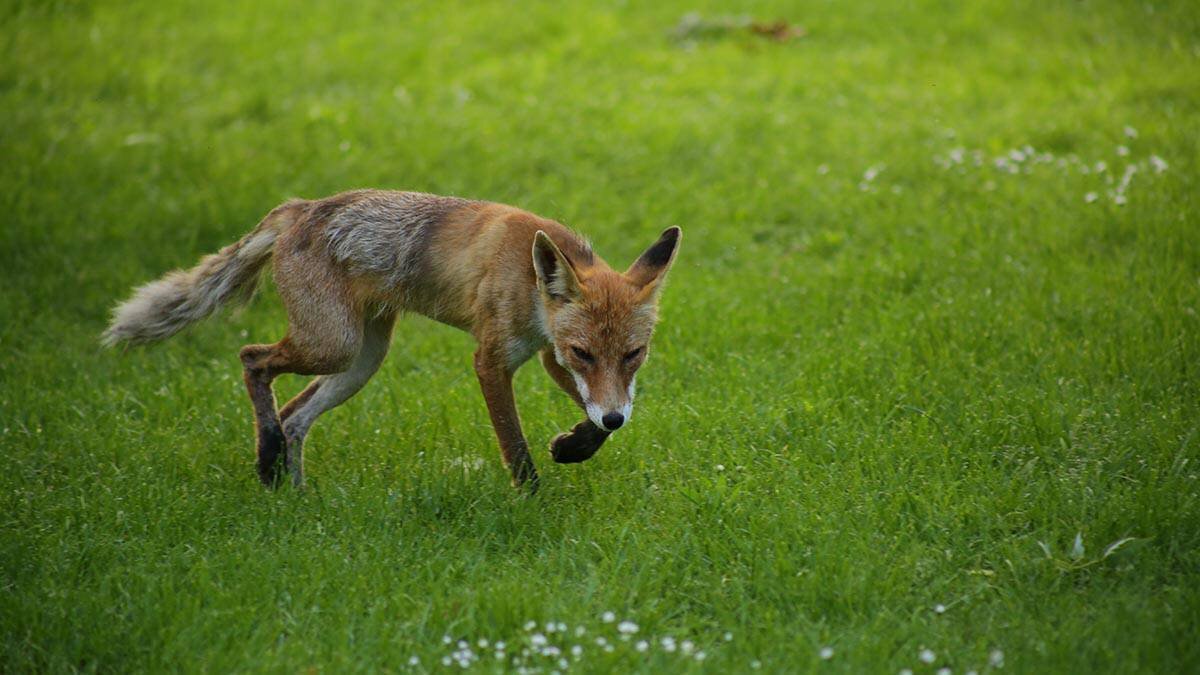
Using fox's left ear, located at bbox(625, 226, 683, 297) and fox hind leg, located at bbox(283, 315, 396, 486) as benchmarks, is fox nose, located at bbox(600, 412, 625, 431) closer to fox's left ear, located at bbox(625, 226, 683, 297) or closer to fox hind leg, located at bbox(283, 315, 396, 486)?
fox's left ear, located at bbox(625, 226, 683, 297)

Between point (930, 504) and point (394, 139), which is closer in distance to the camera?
point (930, 504)

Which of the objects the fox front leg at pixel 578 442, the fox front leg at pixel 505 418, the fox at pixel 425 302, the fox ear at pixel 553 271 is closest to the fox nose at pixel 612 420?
the fox at pixel 425 302

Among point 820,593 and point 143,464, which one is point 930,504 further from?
point 143,464

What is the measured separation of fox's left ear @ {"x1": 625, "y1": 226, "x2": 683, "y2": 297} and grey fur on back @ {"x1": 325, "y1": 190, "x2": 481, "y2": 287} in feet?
4.55

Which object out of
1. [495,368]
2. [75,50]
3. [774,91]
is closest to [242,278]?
[495,368]

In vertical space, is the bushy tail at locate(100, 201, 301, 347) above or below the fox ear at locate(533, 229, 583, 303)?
below

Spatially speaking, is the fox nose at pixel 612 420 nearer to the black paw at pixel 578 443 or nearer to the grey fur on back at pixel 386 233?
the black paw at pixel 578 443

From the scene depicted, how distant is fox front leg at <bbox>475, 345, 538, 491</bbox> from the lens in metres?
6.74

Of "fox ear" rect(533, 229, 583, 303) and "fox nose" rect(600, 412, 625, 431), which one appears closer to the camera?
"fox nose" rect(600, 412, 625, 431)

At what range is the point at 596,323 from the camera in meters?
6.24

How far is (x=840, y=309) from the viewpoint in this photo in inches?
365

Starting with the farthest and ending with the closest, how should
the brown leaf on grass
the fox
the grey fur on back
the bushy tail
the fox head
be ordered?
the brown leaf on grass → the bushy tail → the grey fur on back → the fox → the fox head

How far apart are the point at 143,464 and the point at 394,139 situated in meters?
6.51

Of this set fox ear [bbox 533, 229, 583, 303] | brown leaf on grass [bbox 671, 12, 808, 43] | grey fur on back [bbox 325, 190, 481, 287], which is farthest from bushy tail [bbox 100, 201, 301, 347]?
brown leaf on grass [bbox 671, 12, 808, 43]
